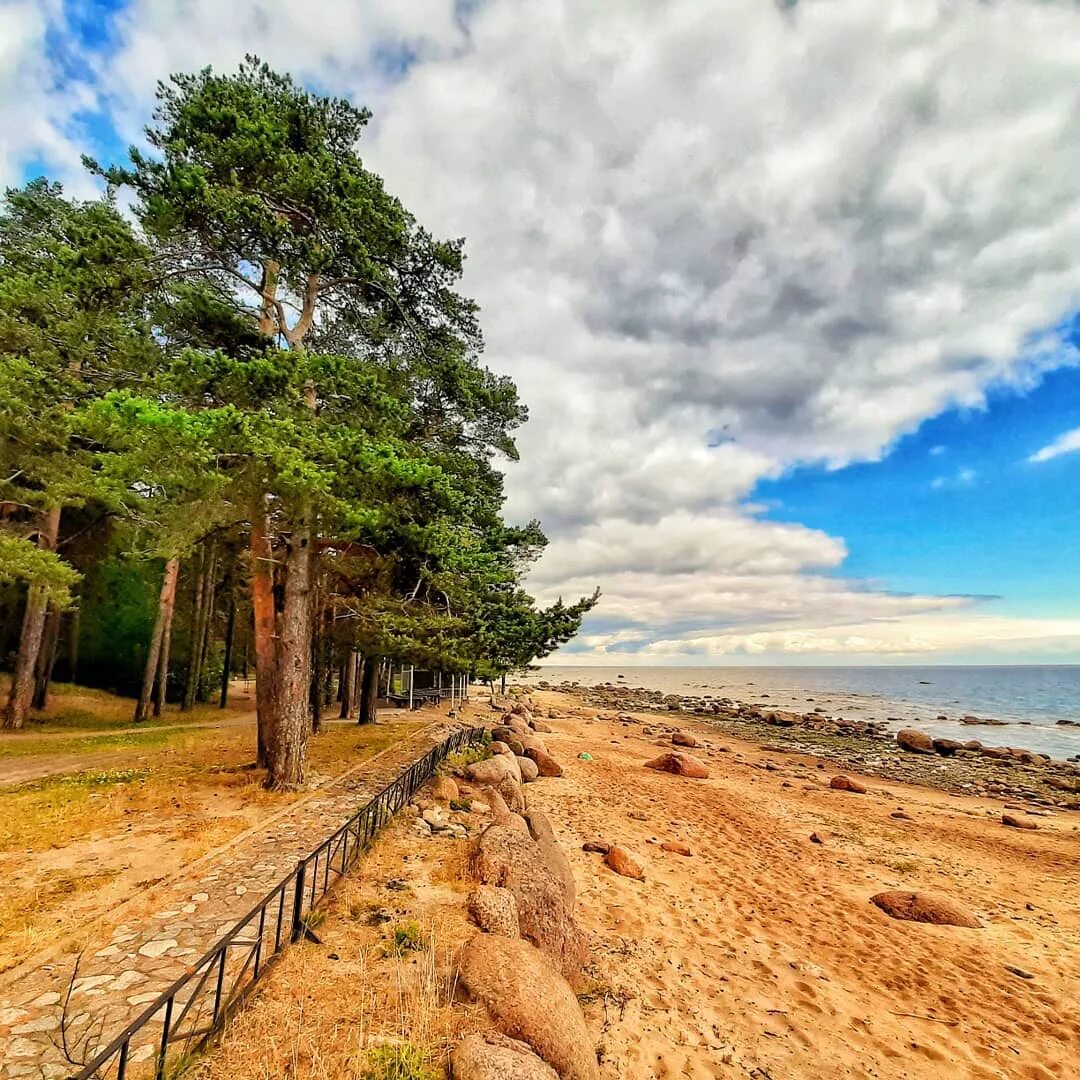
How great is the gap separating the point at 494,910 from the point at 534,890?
0.81 metres

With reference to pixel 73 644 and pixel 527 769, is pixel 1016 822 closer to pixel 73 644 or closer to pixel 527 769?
pixel 527 769

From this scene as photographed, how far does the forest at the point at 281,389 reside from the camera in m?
9.90

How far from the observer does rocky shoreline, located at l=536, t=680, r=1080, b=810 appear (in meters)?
24.5

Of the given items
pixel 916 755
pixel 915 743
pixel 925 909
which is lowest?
pixel 916 755

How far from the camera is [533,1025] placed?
461cm

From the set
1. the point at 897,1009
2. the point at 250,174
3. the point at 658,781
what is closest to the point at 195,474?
the point at 250,174

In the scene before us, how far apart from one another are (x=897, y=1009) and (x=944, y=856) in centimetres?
914

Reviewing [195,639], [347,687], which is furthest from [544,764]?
[195,639]

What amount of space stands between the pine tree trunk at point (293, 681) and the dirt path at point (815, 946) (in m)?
6.11

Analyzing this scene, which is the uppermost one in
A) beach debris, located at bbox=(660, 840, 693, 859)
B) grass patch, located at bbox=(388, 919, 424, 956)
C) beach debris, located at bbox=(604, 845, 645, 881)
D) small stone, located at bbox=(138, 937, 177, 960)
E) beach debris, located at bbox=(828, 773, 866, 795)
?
grass patch, located at bbox=(388, 919, 424, 956)

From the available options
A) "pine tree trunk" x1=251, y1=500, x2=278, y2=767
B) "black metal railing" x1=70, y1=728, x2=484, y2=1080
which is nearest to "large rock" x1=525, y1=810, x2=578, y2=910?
"black metal railing" x1=70, y1=728, x2=484, y2=1080

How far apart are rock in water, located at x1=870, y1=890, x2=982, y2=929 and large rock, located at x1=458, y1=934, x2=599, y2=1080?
7986mm

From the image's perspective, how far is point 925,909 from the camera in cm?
979

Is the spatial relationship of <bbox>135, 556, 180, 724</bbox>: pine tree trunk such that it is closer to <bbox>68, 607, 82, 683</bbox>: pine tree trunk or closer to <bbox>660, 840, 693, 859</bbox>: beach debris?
<bbox>68, 607, 82, 683</bbox>: pine tree trunk
